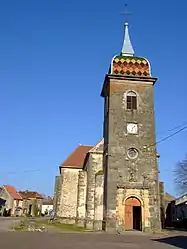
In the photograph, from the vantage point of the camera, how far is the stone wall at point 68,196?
3872 centimetres

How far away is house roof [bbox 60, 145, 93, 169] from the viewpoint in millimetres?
41756

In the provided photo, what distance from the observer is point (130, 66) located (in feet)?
107

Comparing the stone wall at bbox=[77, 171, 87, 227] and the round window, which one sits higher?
the round window

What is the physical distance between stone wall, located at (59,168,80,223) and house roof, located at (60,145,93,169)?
0.59 m

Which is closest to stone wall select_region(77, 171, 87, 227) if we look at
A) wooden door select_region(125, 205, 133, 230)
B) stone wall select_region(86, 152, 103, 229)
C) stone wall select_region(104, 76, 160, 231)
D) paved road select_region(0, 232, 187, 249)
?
stone wall select_region(86, 152, 103, 229)

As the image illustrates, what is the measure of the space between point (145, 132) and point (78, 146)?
18228 mm

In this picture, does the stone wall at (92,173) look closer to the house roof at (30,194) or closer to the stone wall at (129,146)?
the stone wall at (129,146)

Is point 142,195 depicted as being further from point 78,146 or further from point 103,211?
point 78,146

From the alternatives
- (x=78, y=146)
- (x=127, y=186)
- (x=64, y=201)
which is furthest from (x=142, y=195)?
(x=78, y=146)

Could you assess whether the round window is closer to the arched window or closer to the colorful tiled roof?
the arched window

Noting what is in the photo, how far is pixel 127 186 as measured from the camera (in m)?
28.4

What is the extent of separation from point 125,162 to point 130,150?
135cm

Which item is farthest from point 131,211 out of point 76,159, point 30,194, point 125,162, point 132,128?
point 30,194

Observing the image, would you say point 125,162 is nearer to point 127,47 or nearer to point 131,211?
point 131,211
